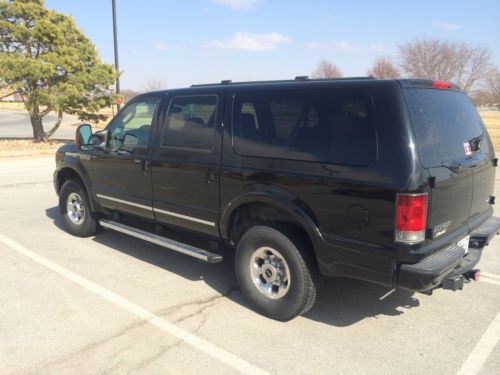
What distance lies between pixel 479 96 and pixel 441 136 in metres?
52.9

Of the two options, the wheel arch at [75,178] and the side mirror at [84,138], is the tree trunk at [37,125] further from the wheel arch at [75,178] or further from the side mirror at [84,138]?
the side mirror at [84,138]

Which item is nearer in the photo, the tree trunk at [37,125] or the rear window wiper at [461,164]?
the rear window wiper at [461,164]

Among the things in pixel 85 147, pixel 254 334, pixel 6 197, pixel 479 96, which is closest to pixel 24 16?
pixel 6 197

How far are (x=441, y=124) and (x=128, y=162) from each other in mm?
3145

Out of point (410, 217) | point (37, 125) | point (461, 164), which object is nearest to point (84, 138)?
point (410, 217)

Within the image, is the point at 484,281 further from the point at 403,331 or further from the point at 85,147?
the point at 85,147

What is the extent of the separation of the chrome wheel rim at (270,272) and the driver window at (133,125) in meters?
1.80

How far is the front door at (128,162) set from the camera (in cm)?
469

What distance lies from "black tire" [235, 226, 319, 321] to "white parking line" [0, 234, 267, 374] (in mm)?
635

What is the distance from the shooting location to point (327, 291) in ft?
14.0

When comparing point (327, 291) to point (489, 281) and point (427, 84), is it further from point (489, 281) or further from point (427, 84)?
point (427, 84)

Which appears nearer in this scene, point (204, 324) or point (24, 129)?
point (204, 324)

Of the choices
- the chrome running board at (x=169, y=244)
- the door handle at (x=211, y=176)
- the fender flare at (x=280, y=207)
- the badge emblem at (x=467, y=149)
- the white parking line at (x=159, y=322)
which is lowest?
the white parking line at (x=159, y=322)

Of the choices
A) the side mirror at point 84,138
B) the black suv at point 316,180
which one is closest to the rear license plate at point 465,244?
the black suv at point 316,180
